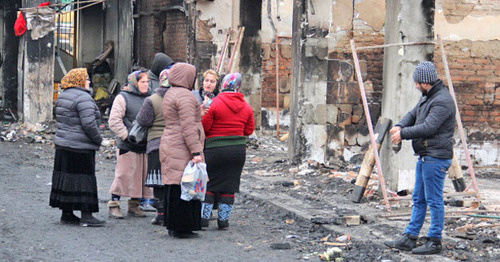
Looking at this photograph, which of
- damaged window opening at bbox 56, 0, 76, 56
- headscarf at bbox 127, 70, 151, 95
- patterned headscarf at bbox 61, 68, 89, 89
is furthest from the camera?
damaged window opening at bbox 56, 0, 76, 56

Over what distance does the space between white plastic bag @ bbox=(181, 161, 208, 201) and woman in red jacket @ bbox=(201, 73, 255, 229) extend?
0.60 meters

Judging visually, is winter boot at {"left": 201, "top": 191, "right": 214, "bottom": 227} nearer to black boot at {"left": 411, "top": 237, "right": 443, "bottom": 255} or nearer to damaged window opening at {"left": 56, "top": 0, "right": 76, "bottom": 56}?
black boot at {"left": 411, "top": 237, "right": 443, "bottom": 255}

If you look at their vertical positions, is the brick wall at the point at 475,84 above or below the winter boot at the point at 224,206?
above

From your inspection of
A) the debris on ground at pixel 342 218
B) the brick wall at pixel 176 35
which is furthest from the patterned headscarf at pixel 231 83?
the brick wall at pixel 176 35

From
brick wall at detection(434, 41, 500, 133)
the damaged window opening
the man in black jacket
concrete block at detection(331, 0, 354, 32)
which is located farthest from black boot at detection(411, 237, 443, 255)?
the damaged window opening

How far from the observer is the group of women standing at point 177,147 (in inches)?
294

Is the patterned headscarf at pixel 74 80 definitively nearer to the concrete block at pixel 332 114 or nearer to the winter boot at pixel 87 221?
the winter boot at pixel 87 221

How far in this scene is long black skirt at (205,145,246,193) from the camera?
799 cm

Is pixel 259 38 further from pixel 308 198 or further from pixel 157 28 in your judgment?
pixel 308 198

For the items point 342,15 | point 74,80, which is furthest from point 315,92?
point 74,80

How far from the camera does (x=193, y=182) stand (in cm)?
734

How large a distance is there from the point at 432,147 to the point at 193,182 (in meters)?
2.21

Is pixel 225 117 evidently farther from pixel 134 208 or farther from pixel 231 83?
pixel 134 208

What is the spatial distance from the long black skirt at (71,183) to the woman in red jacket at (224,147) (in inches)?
49.0
